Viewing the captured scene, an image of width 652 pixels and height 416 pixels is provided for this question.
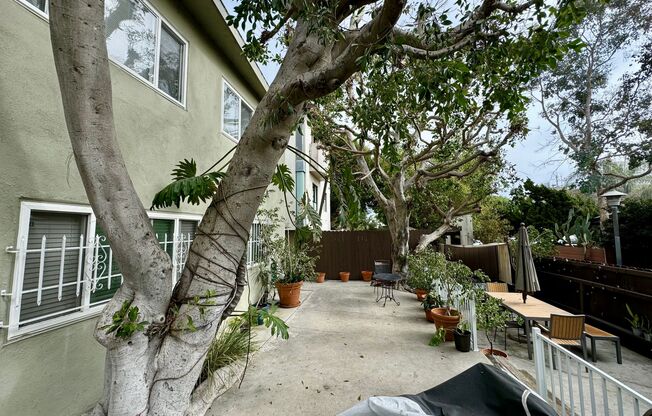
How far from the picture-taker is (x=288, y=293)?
22.7 ft

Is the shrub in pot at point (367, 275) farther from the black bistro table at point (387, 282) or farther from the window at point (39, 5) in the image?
the window at point (39, 5)

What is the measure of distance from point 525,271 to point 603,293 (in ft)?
6.33

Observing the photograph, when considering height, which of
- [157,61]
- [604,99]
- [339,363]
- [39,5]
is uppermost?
[604,99]

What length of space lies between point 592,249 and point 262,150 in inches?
470

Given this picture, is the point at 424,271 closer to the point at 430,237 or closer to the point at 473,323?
the point at 473,323

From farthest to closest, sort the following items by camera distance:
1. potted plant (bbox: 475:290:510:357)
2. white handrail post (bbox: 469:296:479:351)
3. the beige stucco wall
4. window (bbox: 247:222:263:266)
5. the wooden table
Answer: window (bbox: 247:222:263:266) < the wooden table < white handrail post (bbox: 469:296:479:351) < potted plant (bbox: 475:290:510:357) < the beige stucco wall

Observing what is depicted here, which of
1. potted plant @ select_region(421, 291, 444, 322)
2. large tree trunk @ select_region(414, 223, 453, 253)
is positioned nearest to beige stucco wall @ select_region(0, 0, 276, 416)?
potted plant @ select_region(421, 291, 444, 322)

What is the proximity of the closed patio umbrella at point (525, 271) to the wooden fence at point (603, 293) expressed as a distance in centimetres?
150

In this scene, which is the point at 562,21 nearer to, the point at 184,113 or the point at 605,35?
the point at 184,113

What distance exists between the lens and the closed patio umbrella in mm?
5723

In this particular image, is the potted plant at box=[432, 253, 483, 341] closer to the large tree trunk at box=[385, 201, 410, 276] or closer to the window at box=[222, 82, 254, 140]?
the large tree trunk at box=[385, 201, 410, 276]

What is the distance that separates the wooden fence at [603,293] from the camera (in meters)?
5.20

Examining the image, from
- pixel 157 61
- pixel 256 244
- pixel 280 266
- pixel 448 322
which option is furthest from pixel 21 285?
pixel 448 322

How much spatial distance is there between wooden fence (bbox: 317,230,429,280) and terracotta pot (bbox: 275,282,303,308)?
14.4ft
